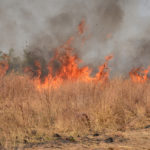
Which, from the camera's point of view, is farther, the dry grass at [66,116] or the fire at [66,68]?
the fire at [66,68]

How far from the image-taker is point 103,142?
324 centimetres

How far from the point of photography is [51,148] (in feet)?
9.72

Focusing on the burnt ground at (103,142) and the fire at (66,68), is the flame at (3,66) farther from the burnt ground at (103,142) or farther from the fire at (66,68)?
the burnt ground at (103,142)

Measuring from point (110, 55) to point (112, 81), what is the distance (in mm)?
4469

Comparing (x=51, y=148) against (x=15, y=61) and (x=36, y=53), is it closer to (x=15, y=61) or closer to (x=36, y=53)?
(x=36, y=53)

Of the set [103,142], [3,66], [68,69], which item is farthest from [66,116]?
[3,66]

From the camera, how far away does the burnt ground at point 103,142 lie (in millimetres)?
2971

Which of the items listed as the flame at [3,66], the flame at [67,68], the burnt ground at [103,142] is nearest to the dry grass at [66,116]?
the burnt ground at [103,142]

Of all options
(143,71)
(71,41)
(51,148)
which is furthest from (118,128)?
(71,41)

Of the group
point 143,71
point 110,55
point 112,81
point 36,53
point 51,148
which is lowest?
point 51,148

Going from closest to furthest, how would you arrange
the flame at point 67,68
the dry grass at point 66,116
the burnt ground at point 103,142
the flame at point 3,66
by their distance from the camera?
1. the burnt ground at point 103,142
2. the dry grass at point 66,116
3. the flame at point 3,66
4. the flame at point 67,68

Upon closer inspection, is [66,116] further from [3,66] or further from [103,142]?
[3,66]

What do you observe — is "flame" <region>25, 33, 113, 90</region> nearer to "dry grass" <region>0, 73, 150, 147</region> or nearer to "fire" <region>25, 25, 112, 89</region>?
"fire" <region>25, 25, 112, 89</region>

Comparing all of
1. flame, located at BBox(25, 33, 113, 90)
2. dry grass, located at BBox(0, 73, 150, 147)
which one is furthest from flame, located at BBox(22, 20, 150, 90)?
dry grass, located at BBox(0, 73, 150, 147)
